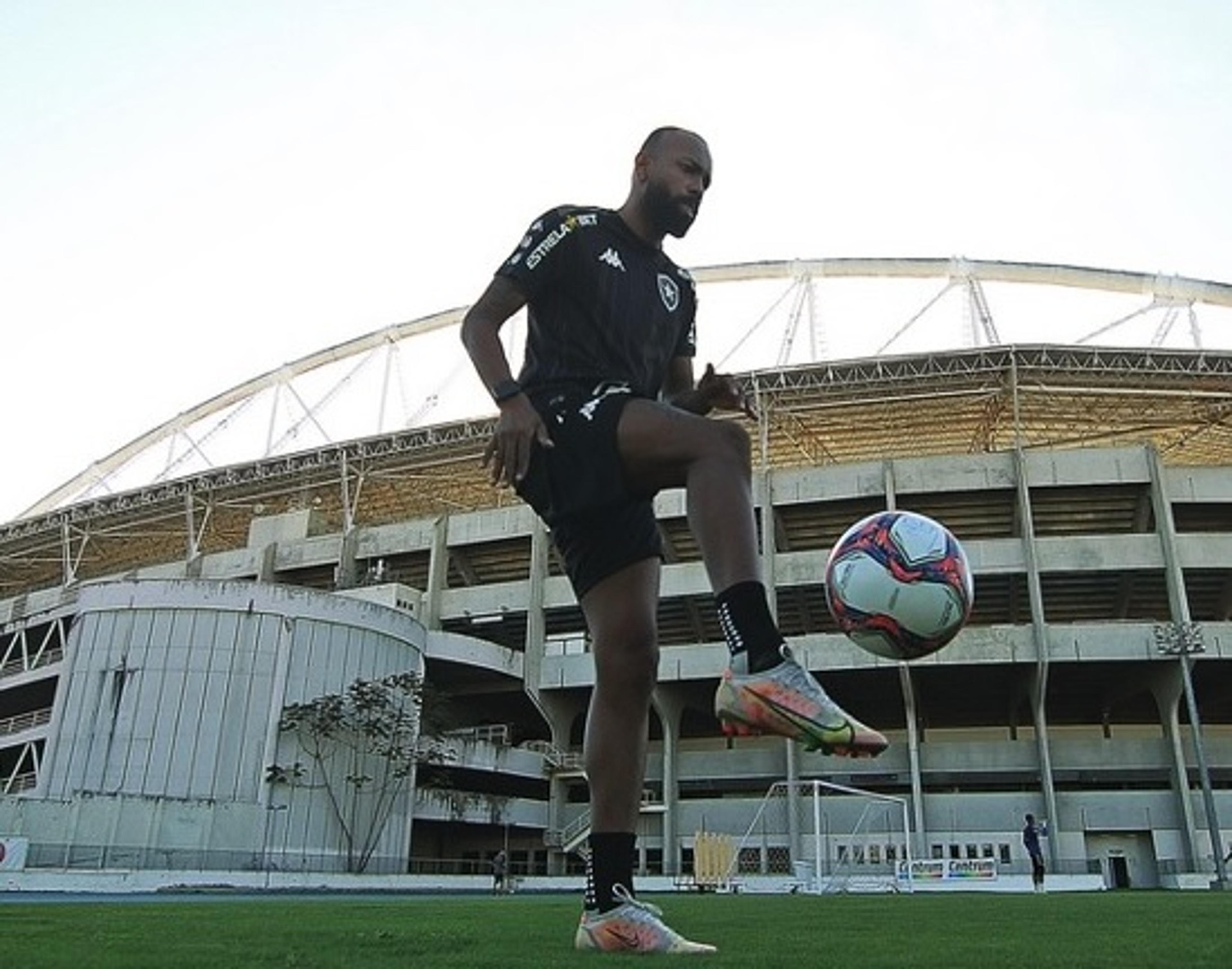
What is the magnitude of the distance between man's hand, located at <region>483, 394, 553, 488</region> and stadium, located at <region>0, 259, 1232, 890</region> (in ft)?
60.9

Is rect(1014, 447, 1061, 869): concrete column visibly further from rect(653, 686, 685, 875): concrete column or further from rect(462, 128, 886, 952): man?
rect(462, 128, 886, 952): man

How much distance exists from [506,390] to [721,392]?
65 cm

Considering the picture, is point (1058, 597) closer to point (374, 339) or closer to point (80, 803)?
point (80, 803)

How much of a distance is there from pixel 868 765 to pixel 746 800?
378 centimetres

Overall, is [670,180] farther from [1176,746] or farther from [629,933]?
[1176,746]

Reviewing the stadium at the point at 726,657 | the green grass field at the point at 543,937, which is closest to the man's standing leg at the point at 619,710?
the green grass field at the point at 543,937

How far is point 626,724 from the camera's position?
2.79m

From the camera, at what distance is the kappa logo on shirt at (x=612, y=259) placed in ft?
9.41

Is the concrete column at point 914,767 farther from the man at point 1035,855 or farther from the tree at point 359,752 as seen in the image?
the tree at point 359,752

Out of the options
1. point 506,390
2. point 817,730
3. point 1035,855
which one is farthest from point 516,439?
point 1035,855

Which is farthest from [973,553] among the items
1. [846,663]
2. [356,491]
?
[356,491]

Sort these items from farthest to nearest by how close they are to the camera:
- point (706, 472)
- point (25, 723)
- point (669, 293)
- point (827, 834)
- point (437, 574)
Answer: point (437, 574) < point (25, 723) < point (827, 834) < point (669, 293) < point (706, 472)

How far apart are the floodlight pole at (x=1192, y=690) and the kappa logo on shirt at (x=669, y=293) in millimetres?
24997

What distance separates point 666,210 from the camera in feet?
9.62
